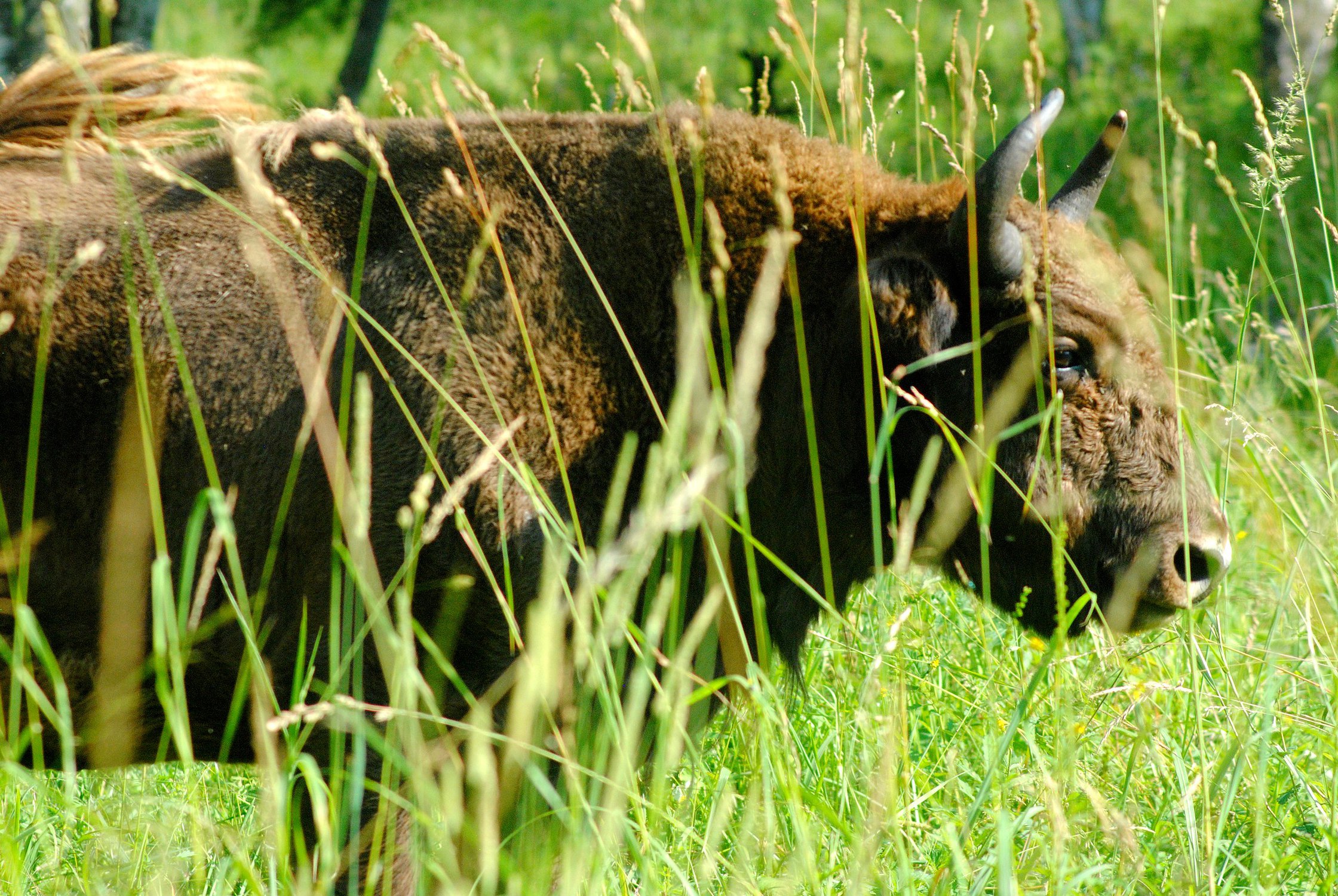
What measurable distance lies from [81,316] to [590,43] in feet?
36.5

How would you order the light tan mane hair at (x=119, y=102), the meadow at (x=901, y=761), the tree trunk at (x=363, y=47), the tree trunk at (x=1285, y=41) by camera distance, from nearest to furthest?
the meadow at (x=901, y=761) < the light tan mane hair at (x=119, y=102) < the tree trunk at (x=1285, y=41) < the tree trunk at (x=363, y=47)

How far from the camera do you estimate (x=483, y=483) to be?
279 centimetres

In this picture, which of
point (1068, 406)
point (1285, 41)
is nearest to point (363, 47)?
point (1285, 41)

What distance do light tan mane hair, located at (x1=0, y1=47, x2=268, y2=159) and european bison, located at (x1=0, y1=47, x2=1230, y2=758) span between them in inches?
0.7

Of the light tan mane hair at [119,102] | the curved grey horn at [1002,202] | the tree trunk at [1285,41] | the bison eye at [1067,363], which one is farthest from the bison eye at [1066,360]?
the tree trunk at [1285,41]

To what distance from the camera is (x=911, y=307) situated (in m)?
3.03

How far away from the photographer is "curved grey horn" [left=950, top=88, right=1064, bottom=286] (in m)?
2.85

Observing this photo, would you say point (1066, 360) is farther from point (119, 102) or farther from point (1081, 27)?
point (1081, 27)

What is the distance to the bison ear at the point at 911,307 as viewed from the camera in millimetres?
3014

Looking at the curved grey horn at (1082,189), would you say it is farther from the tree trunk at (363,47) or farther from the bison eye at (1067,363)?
the tree trunk at (363,47)

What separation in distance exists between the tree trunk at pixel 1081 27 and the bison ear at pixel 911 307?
9190 mm

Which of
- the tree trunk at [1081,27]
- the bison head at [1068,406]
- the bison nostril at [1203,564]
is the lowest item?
the bison nostril at [1203,564]

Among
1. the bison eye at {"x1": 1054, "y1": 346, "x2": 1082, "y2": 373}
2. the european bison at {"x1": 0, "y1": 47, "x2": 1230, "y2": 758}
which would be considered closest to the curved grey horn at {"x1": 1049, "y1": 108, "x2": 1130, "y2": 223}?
the european bison at {"x1": 0, "y1": 47, "x2": 1230, "y2": 758}

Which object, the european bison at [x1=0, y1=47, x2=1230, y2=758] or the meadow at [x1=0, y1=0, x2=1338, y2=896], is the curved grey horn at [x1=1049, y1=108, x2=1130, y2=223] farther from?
the meadow at [x1=0, y1=0, x2=1338, y2=896]
